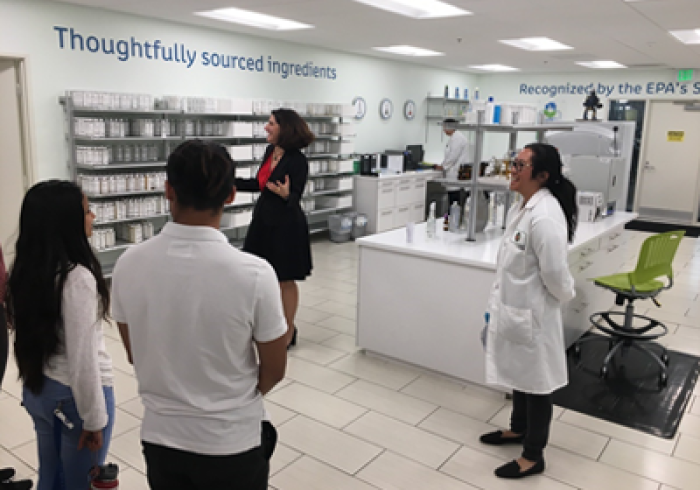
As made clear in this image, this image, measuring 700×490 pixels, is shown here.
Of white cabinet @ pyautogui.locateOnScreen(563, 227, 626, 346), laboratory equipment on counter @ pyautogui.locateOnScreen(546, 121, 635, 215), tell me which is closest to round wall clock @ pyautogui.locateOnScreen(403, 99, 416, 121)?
laboratory equipment on counter @ pyautogui.locateOnScreen(546, 121, 635, 215)

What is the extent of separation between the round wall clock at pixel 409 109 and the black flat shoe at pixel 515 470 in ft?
26.4

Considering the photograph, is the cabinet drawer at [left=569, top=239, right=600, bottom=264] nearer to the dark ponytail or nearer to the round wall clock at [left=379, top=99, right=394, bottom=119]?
the dark ponytail

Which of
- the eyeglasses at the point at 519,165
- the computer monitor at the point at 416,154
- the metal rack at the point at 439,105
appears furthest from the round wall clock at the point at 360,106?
the eyeglasses at the point at 519,165

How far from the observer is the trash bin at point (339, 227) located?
320 inches

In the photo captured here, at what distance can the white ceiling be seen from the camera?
504 centimetres

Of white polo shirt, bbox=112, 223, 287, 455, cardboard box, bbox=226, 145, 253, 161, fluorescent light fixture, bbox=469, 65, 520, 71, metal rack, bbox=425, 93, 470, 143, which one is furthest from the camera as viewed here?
metal rack, bbox=425, 93, 470, 143

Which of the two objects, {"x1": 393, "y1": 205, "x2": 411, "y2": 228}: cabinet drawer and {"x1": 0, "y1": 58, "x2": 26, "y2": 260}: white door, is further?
{"x1": 393, "y1": 205, "x2": 411, "y2": 228}: cabinet drawer

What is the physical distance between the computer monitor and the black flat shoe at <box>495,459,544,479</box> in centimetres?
706

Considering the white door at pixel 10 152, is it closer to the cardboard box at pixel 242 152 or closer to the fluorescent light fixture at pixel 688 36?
the cardboard box at pixel 242 152

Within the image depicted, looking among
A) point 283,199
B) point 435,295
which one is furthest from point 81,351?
point 435,295

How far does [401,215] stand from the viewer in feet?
29.1

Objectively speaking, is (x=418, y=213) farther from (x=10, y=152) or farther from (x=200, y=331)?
(x=200, y=331)

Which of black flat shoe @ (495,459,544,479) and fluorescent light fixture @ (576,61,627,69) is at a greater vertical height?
fluorescent light fixture @ (576,61,627,69)

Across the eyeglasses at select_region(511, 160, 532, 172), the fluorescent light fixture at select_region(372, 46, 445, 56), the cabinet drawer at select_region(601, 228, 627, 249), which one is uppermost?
the fluorescent light fixture at select_region(372, 46, 445, 56)
